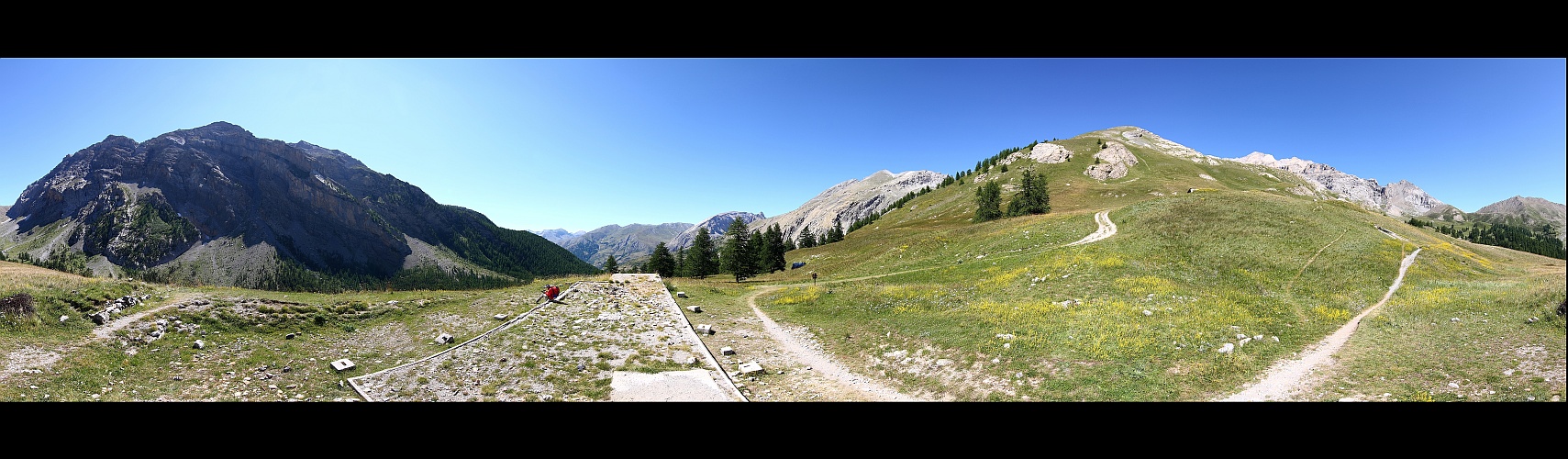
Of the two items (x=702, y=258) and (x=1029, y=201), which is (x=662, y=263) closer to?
(x=702, y=258)

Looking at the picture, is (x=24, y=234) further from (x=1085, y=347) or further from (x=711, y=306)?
(x=1085, y=347)

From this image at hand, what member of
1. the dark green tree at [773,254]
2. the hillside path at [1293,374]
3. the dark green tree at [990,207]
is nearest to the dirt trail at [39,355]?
the hillside path at [1293,374]

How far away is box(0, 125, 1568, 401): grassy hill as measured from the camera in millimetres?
9820

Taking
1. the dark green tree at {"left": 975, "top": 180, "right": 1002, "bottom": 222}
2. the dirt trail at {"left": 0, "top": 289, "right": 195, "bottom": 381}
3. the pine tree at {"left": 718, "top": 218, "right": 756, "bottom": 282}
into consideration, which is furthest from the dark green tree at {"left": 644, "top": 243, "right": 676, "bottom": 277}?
the dirt trail at {"left": 0, "top": 289, "right": 195, "bottom": 381}

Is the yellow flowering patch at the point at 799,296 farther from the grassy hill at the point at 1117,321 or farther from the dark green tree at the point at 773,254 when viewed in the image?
the dark green tree at the point at 773,254

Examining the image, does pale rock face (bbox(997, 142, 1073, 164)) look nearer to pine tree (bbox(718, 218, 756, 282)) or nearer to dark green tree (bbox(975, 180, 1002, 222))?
dark green tree (bbox(975, 180, 1002, 222))

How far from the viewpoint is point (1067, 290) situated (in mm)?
20000

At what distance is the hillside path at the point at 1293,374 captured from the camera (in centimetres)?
985

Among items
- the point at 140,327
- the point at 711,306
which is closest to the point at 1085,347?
the point at 711,306

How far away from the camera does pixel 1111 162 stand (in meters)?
119

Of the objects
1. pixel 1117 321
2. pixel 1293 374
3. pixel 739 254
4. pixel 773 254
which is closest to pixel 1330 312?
pixel 1117 321

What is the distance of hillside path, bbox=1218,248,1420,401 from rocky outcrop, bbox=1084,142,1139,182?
385 ft
